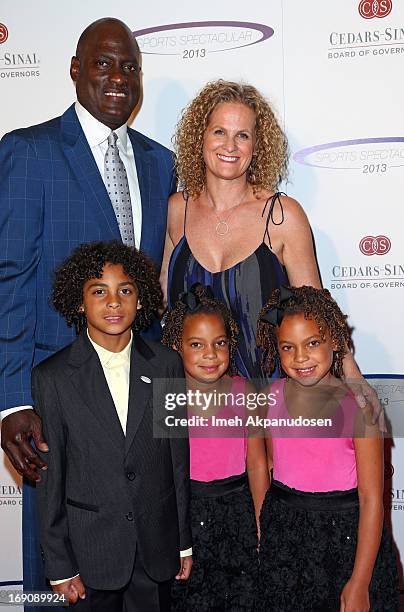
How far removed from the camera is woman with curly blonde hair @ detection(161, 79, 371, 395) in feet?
8.19

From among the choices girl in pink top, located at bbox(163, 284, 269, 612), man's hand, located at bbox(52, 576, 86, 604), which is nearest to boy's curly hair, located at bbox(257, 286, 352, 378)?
girl in pink top, located at bbox(163, 284, 269, 612)

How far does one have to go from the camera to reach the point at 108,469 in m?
2.06

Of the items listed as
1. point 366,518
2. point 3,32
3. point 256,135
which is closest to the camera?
point 366,518

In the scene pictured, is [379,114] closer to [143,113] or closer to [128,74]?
[143,113]

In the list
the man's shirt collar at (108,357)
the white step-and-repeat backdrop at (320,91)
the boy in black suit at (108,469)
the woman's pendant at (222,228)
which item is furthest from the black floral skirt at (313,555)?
the white step-and-repeat backdrop at (320,91)

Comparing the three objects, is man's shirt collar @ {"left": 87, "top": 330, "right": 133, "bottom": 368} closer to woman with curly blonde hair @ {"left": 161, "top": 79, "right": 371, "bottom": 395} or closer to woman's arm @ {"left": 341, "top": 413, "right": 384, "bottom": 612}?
woman with curly blonde hair @ {"left": 161, "top": 79, "right": 371, "bottom": 395}

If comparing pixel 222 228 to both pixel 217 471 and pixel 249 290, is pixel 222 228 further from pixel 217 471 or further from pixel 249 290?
pixel 217 471

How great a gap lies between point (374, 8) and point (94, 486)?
2.27m

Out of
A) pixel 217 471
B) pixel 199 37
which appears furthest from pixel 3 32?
pixel 217 471

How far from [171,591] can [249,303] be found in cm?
91

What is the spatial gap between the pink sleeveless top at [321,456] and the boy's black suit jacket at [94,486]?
0.41 m

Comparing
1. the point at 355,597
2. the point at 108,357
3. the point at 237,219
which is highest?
the point at 237,219

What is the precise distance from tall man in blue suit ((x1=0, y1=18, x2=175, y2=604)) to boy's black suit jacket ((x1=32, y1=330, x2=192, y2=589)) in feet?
0.26

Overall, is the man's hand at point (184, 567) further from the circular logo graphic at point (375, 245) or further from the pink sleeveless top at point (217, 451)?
the circular logo graphic at point (375, 245)
